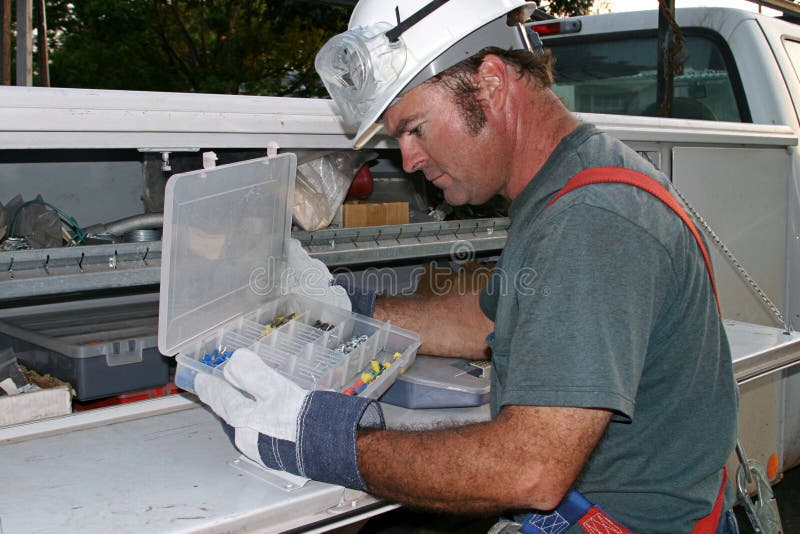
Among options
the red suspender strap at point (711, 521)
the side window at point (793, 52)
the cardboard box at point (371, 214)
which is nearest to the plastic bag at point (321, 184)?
the cardboard box at point (371, 214)

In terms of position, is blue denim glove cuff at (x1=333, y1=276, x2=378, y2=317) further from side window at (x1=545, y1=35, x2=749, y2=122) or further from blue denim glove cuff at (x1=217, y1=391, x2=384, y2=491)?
side window at (x1=545, y1=35, x2=749, y2=122)

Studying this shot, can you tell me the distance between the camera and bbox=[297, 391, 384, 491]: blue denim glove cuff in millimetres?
1170

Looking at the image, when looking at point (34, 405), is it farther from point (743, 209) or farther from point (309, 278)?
point (743, 209)

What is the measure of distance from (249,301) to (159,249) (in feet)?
0.86

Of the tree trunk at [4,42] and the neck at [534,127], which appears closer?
the neck at [534,127]

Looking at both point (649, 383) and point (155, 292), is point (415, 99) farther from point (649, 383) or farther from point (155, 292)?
point (155, 292)

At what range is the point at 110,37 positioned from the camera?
7176mm

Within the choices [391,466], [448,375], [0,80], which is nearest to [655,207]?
[391,466]

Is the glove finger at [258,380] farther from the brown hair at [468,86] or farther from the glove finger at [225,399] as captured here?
the brown hair at [468,86]

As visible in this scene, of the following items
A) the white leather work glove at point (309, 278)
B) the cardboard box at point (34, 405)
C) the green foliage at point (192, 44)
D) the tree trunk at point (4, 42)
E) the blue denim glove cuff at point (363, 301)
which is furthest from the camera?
the green foliage at point (192, 44)

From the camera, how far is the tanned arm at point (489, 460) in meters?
1.05

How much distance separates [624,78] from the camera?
3609 mm

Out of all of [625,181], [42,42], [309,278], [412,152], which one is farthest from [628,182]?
[42,42]

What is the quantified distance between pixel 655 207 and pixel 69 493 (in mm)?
1047
